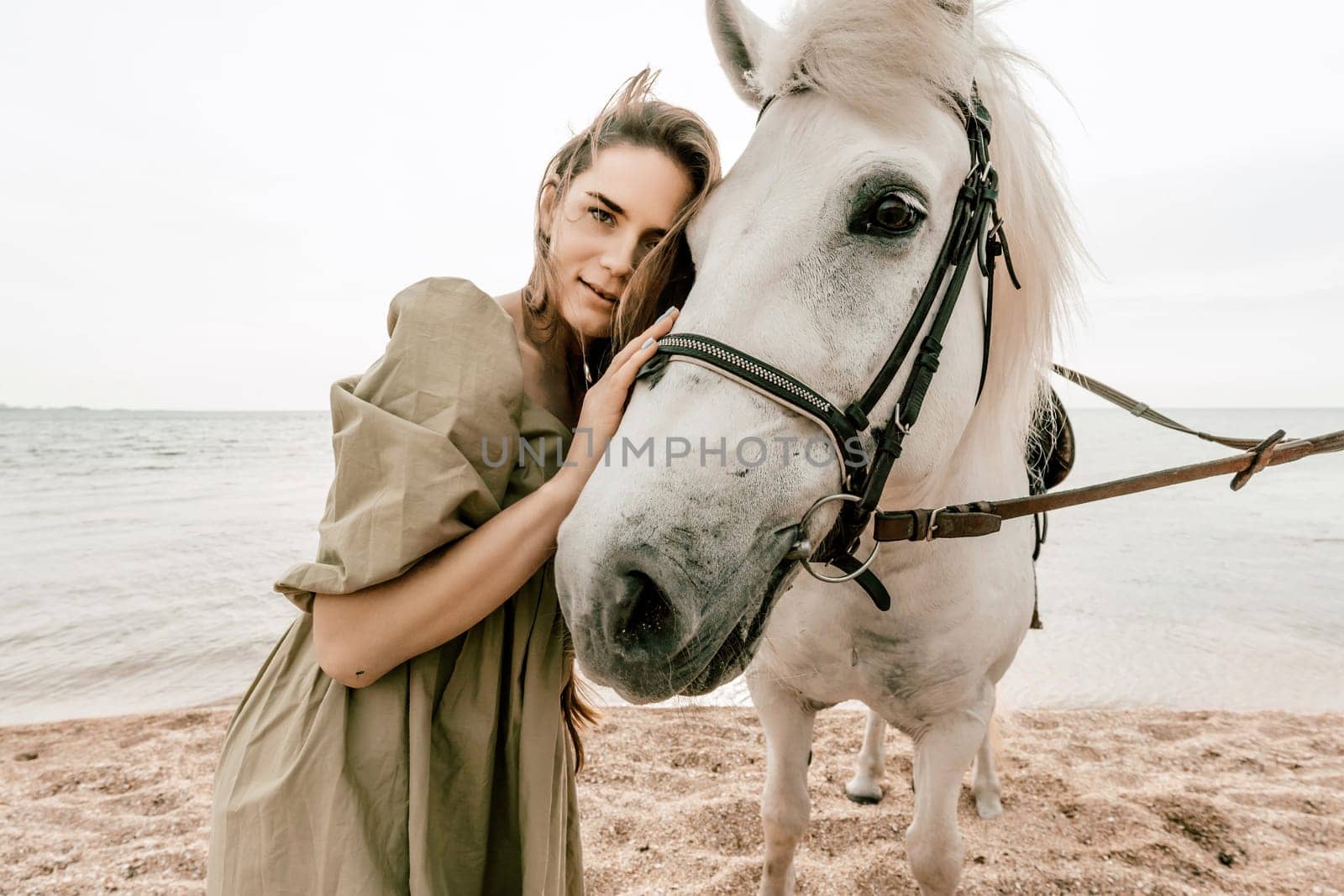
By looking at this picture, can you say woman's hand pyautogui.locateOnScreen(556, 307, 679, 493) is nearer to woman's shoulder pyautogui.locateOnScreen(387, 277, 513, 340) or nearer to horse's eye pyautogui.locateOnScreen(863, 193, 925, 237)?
woman's shoulder pyautogui.locateOnScreen(387, 277, 513, 340)

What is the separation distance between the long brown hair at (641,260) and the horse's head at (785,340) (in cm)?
7

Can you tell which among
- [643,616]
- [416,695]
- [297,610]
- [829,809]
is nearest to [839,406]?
[643,616]

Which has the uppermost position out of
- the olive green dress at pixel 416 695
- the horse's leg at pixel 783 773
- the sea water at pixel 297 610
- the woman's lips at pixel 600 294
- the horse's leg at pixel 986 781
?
the woman's lips at pixel 600 294

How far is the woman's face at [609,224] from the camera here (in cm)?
131

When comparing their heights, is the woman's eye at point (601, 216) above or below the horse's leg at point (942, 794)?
above

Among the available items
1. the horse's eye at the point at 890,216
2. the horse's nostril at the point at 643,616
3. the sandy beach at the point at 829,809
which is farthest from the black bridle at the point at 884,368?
the sandy beach at the point at 829,809

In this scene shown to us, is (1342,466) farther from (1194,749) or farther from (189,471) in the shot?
(189,471)

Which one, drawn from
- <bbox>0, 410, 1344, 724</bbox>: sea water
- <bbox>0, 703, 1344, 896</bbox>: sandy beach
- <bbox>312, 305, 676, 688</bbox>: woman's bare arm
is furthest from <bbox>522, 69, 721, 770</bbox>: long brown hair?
<bbox>0, 410, 1344, 724</bbox>: sea water

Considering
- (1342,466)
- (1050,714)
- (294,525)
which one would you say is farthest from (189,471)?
(1342,466)

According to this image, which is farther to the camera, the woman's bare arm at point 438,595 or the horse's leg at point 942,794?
the horse's leg at point 942,794

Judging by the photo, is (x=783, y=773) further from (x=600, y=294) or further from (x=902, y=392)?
(x=600, y=294)

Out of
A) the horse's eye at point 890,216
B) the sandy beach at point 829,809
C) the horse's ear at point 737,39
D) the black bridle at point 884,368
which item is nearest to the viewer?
the black bridle at point 884,368

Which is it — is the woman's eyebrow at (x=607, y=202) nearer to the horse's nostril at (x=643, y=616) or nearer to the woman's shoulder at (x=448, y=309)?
the woman's shoulder at (x=448, y=309)

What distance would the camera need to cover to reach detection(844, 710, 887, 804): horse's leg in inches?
126
